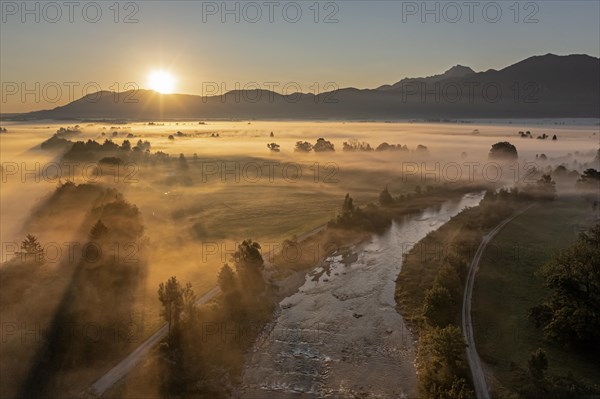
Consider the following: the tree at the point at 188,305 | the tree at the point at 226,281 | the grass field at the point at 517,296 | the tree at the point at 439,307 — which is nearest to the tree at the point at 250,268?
the tree at the point at 226,281

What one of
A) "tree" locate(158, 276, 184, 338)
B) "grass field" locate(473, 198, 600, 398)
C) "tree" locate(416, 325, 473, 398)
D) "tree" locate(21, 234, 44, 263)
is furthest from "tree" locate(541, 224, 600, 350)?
"tree" locate(21, 234, 44, 263)

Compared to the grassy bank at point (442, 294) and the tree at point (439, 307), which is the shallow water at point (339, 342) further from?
the tree at point (439, 307)

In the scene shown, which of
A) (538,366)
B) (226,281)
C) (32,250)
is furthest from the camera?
(226,281)

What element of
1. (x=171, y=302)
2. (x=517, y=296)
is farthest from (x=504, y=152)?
(x=171, y=302)

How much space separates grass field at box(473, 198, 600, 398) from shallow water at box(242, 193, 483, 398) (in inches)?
335

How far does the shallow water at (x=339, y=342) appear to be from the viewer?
42781 millimetres

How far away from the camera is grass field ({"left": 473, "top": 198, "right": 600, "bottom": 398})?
42844 millimetres

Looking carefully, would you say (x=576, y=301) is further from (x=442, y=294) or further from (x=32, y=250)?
(x=32, y=250)

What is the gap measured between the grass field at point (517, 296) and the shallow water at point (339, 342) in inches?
335

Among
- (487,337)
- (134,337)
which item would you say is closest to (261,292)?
(134,337)

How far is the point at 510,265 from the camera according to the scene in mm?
69938

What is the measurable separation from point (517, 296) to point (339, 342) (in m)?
26.6

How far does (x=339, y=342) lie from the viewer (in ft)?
167

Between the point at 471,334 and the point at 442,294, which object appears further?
the point at 442,294
